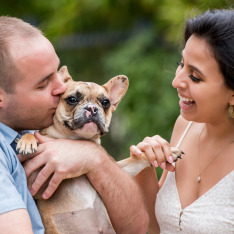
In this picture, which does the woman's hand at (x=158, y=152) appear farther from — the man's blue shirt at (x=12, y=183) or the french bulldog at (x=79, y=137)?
the man's blue shirt at (x=12, y=183)

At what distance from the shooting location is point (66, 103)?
225cm

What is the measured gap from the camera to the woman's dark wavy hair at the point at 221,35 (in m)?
2.05

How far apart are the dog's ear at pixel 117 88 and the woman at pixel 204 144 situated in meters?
0.43

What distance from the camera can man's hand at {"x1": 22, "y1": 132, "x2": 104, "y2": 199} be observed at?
2000 mm

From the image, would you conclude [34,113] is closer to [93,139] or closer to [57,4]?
[93,139]

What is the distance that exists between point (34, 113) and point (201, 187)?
95 centimetres

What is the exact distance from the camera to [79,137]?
2350 mm

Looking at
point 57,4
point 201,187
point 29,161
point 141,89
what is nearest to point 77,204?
point 29,161

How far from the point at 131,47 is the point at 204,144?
3.21 meters

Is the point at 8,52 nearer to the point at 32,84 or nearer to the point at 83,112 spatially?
the point at 32,84

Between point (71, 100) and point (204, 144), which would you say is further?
point (204, 144)

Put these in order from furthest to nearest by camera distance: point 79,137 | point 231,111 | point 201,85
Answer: point 79,137, point 231,111, point 201,85

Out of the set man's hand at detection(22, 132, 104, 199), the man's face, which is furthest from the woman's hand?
the man's face

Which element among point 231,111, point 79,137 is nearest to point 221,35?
point 231,111
